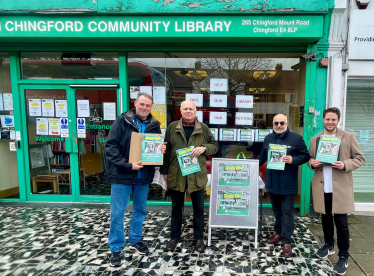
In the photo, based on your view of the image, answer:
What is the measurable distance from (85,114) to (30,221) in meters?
2.10

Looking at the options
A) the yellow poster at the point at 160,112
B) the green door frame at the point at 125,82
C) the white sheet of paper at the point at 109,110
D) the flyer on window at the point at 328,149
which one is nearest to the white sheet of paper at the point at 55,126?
the green door frame at the point at 125,82

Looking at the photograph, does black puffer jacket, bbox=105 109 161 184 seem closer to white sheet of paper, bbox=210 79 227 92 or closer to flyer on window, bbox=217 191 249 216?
flyer on window, bbox=217 191 249 216

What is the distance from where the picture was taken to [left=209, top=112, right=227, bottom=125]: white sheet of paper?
4.86m

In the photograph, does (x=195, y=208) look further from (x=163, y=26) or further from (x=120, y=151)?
(x=163, y=26)

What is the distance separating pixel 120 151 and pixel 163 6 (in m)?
2.56

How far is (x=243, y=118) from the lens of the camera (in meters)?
4.83

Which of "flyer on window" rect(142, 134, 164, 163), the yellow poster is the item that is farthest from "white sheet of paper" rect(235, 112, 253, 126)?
"flyer on window" rect(142, 134, 164, 163)

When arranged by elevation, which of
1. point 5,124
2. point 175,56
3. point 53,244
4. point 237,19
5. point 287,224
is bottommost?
point 53,244

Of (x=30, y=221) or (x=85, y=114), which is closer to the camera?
(x=30, y=221)

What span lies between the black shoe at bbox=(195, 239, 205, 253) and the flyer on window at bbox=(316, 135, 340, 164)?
1.84 m

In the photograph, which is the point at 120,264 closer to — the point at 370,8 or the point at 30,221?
the point at 30,221

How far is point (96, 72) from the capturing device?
190 inches

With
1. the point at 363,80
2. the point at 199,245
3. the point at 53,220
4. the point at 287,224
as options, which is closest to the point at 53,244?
the point at 53,220

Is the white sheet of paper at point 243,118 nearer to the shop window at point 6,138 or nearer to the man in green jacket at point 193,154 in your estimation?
the man in green jacket at point 193,154
